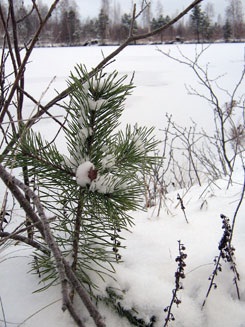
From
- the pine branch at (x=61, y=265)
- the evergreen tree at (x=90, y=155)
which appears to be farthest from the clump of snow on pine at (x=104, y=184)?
the pine branch at (x=61, y=265)

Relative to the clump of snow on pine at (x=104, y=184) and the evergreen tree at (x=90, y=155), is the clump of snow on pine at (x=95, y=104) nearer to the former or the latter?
the evergreen tree at (x=90, y=155)

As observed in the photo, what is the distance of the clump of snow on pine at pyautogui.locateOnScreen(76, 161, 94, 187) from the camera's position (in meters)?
0.70

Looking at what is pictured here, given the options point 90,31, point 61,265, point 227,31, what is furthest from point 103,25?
point 61,265

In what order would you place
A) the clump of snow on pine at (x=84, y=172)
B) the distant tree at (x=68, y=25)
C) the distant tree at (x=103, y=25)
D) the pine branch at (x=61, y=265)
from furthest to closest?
the distant tree at (x=103, y=25) → the distant tree at (x=68, y=25) → the clump of snow on pine at (x=84, y=172) → the pine branch at (x=61, y=265)

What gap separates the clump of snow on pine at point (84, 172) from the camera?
0.70 m

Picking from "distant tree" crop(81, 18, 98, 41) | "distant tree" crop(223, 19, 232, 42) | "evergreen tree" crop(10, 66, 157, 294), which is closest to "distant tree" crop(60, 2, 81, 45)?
"evergreen tree" crop(10, 66, 157, 294)

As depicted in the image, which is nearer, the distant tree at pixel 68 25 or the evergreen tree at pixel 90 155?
the evergreen tree at pixel 90 155

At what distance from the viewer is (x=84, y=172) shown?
2.29 ft

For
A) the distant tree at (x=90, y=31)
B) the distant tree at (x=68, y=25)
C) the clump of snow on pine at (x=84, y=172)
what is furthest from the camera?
the distant tree at (x=90, y=31)

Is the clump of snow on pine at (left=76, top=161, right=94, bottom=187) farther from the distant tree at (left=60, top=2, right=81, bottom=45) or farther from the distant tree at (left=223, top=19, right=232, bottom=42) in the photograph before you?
the distant tree at (left=223, top=19, right=232, bottom=42)

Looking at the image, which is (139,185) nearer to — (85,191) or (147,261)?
(85,191)

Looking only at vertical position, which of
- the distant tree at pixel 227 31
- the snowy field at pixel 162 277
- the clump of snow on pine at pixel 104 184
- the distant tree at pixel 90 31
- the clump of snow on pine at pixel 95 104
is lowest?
the distant tree at pixel 227 31

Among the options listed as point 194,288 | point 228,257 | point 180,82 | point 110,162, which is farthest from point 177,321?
point 180,82

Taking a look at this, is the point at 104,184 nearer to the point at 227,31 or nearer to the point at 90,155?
the point at 90,155
